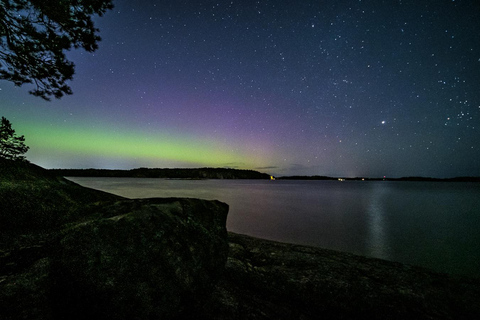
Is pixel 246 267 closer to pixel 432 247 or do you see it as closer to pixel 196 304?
pixel 196 304

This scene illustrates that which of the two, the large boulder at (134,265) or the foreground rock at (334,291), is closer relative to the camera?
the large boulder at (134,265)

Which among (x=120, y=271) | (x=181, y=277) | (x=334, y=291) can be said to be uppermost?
(x=120, y=271)

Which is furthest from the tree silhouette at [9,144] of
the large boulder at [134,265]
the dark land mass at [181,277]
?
the large boulder at [134,265]

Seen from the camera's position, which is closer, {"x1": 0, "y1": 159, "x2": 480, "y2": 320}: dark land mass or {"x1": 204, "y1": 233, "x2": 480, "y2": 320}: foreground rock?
{"x1": 0, "y1": 159, "x2": 480, "y2": 320}: dark land mass

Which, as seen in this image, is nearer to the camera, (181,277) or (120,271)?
(120,271)

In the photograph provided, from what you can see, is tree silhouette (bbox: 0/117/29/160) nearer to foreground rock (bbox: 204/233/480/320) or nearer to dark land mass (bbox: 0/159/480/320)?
dark land mass (bbox: 0/159/480/320)

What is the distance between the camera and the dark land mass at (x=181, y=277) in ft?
8.24

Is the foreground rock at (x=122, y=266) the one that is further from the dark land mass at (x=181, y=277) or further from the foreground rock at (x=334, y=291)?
the foreground rock at (x=334, y=291)

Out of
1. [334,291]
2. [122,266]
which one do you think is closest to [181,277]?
[122,266]

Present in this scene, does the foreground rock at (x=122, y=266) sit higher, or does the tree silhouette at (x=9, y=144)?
the tree silhouette at (x=9, y=144)

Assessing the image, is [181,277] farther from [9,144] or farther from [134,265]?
[9,144]

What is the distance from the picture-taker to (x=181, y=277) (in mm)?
2902

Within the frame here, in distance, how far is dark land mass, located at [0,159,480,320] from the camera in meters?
2.51

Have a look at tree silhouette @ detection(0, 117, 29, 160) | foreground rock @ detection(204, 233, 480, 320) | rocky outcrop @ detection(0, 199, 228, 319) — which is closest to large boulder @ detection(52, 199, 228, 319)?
rocky outcrop @ detection(0, 199, 228, 319)
